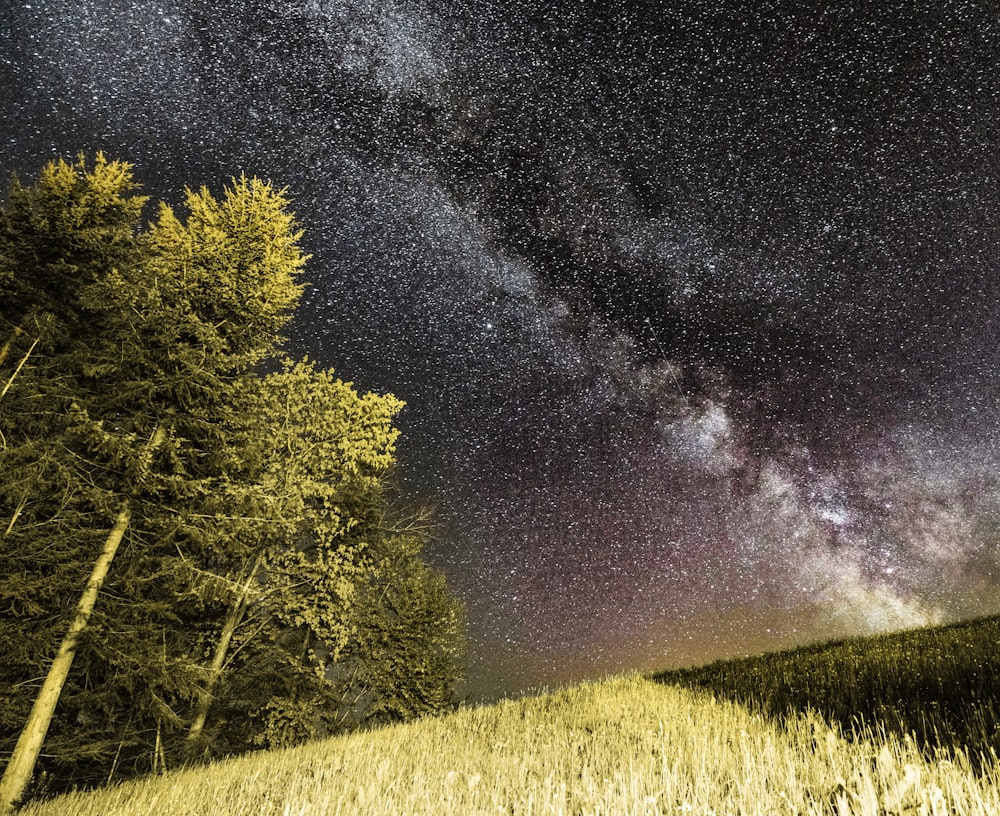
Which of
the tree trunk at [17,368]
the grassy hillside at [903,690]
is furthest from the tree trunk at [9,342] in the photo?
the grassy hillside at [903,690]

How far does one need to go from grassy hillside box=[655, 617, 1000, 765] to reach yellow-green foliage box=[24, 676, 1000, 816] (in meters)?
0.39

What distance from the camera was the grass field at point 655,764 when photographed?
265 centimetres

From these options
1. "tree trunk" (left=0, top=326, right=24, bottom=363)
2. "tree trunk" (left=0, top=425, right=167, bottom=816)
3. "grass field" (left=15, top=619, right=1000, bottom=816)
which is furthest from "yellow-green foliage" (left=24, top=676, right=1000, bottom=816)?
"tree trunk" (left=0, top=326, right=24, bottom=363)

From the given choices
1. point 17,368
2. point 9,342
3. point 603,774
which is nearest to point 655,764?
point 603,774

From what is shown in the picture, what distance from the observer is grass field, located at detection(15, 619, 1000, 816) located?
265 cm

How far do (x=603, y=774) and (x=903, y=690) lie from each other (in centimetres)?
422

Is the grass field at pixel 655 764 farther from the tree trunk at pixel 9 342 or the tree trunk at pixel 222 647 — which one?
the tree trunk at pixel 9 342

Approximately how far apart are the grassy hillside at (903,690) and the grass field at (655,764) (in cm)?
4

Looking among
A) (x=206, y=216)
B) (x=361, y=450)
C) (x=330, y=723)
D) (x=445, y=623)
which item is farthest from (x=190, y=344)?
(x=445, y=623)

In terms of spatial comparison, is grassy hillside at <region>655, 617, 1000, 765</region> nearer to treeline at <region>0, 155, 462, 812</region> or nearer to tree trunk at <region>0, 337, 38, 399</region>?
treeline at <region>0, 155, 462, 812</region>

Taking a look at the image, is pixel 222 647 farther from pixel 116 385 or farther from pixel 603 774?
pixel 603 774

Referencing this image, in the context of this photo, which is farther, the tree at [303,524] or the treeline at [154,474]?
the tree at [303,524]

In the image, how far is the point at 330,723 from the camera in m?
17.5

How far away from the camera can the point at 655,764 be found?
371 cm
